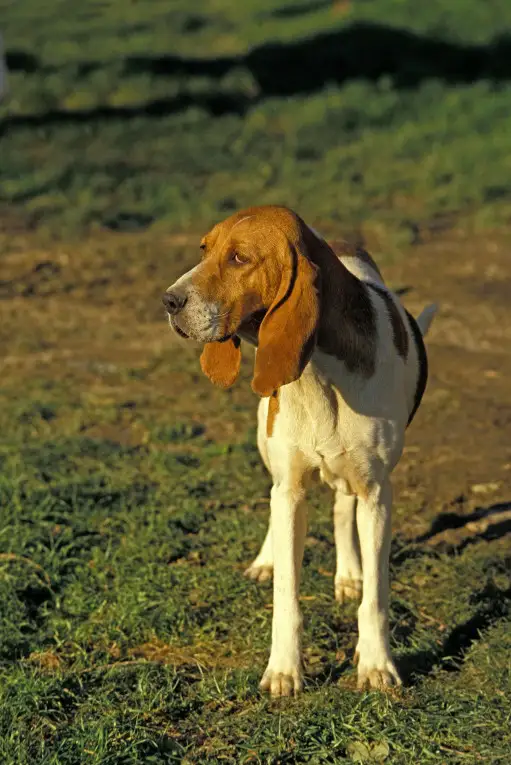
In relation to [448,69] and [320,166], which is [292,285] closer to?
[320,166]

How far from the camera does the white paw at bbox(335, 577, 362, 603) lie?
5.11 metres

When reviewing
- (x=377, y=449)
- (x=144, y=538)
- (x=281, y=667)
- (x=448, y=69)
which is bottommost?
(x=448, y=69)

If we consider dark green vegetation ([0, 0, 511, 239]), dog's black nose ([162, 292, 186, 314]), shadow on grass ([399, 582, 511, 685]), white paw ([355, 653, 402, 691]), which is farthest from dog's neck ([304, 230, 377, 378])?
dark green vegetation ([0, 0, 511, 239])

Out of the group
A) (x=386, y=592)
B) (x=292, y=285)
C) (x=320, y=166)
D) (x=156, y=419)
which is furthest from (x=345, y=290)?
(x=320, y=166)

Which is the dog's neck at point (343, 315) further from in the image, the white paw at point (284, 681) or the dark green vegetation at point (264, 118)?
the dark green vegetation at point (264, 118)

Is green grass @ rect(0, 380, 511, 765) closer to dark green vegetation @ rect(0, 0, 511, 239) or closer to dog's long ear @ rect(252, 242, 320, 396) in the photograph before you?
dog's long ear @ rect(252, 242, 320, 396)

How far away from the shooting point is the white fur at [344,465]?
4.24 m

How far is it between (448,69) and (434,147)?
16.7ft

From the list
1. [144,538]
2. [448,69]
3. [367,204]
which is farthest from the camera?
[448,69]

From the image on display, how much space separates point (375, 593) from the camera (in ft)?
14.5

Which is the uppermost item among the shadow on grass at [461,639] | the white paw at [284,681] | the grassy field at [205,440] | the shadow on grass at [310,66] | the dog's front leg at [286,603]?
the dog's front leg at [286,603]

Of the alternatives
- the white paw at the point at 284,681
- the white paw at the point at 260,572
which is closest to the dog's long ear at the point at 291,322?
the white paw at the point at 284,681

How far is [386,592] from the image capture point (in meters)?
4.46

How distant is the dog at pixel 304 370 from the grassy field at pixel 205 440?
0.38 m
